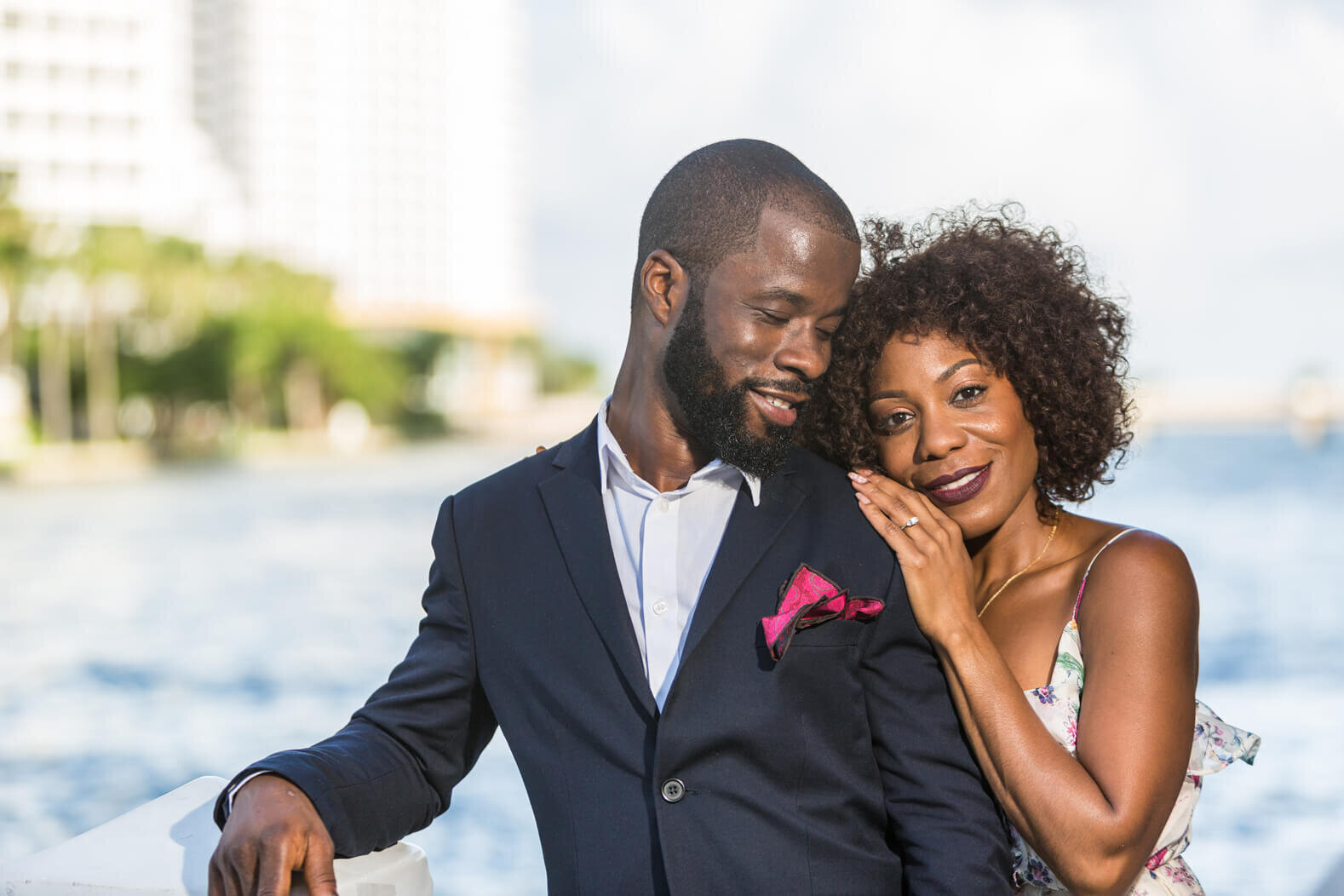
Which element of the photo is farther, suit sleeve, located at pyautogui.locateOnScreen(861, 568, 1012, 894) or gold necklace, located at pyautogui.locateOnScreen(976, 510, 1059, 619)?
gold necklace, located at pyautogui.locateOnScreen(976, 510, 1059, 619)

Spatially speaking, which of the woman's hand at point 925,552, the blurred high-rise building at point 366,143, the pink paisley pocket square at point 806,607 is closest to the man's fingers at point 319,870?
the pink paisley pocket square at point 806,607

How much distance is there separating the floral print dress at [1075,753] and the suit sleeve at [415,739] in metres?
1.01

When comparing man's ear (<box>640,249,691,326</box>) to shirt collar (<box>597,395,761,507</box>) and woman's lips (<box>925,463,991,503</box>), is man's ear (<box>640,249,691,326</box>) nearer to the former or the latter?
shirt collar (<box>597,395,761,507</box>)

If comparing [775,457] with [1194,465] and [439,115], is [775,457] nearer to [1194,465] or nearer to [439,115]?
[1194,465]

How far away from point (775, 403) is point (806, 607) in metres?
0.36

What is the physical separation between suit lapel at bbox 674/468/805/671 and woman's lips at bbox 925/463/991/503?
0.99 ft

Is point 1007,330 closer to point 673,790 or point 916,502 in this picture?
point 916,502

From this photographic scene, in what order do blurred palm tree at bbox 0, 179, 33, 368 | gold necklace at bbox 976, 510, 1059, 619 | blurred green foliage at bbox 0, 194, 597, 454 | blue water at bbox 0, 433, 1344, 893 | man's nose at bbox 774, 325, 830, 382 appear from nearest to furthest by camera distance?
1. man's nose at bbox 774, 325, 830, 382
2. gold necklace at bbox 976, 510, 1059, 619
3. blue water at bbox 0, 433, 1344, 893
4. blurred palm tree at bbox 0, 179, 33, 368
5. blurred green foliage at bbox 0, 194, 597, 454

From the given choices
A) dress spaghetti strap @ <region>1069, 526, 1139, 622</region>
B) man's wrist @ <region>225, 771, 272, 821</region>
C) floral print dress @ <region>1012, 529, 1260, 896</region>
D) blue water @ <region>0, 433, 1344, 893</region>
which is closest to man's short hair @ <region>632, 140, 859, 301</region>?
dress spaghetti strap @ <region>1069, 526, 1139, 622</region>

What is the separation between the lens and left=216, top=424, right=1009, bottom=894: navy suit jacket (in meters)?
2.11

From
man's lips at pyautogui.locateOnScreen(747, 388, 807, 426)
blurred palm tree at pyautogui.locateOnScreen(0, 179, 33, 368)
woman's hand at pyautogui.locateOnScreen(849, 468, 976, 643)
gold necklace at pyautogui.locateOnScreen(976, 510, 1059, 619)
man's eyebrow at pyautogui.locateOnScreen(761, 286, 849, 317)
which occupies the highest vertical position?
blurred palm tree at pyautogui.locateOnScreen(0, 179, 33, 368)

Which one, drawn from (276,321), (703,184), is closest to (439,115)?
(276,321)

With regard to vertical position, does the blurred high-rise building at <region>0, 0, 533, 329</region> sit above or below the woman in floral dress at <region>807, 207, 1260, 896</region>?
above

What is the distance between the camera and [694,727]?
2092 millimetres
